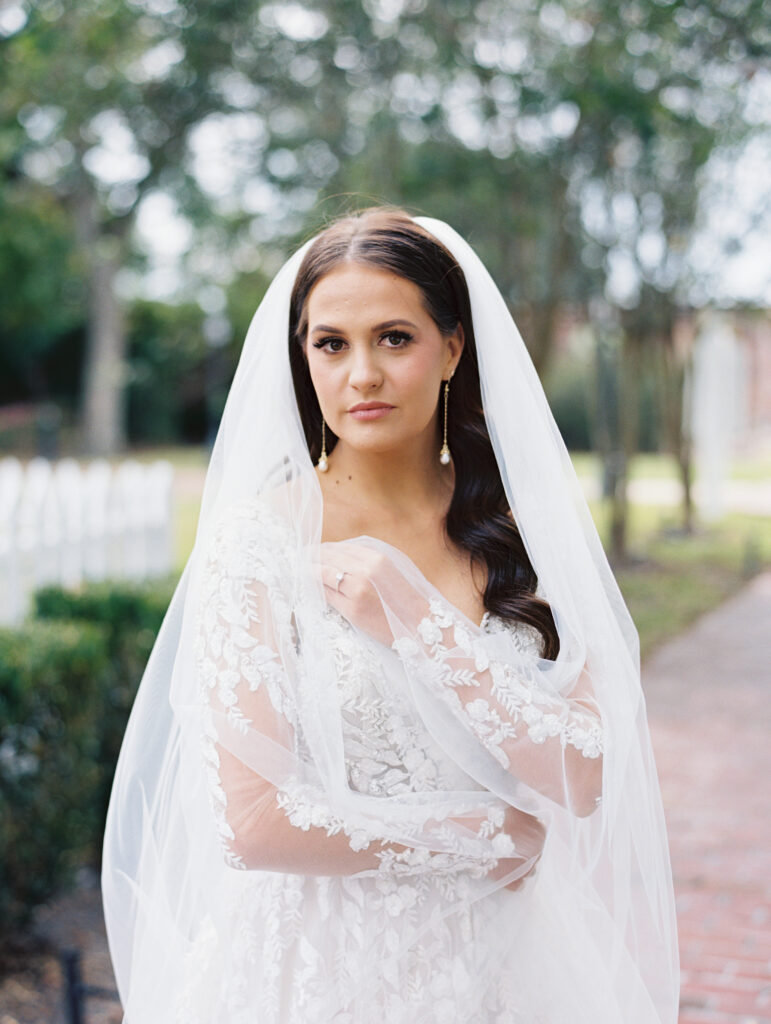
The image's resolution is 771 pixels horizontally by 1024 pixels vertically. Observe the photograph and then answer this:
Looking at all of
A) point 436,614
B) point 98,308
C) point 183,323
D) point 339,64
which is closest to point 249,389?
point 436,614

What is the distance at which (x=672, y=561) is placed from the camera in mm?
14922

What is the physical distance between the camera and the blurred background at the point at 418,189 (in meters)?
4.63

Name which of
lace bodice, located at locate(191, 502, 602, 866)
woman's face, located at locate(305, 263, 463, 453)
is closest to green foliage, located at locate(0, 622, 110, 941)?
lace bodice, located at locate(191, 502, 602, 866)

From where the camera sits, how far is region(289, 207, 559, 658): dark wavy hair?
2016mm

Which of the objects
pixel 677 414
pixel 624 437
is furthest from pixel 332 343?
pixel 677 414

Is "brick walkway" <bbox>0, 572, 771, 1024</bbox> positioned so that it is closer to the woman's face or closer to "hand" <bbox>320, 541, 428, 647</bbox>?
"hand" <bbox>320, 541, 428, 647</bbox>

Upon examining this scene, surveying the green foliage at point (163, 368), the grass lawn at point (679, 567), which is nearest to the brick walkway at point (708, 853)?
the grass lawn at point (679, 567)

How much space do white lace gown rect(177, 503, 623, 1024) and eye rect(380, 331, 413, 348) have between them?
38 cm

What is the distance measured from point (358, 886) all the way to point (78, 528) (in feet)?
15.6

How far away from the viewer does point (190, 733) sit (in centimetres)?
207

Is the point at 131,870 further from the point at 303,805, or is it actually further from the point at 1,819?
the point at 1,819

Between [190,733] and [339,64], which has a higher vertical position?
[339,64]

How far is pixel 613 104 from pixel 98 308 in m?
21.0

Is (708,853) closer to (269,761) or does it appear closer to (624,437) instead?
(269,761)
